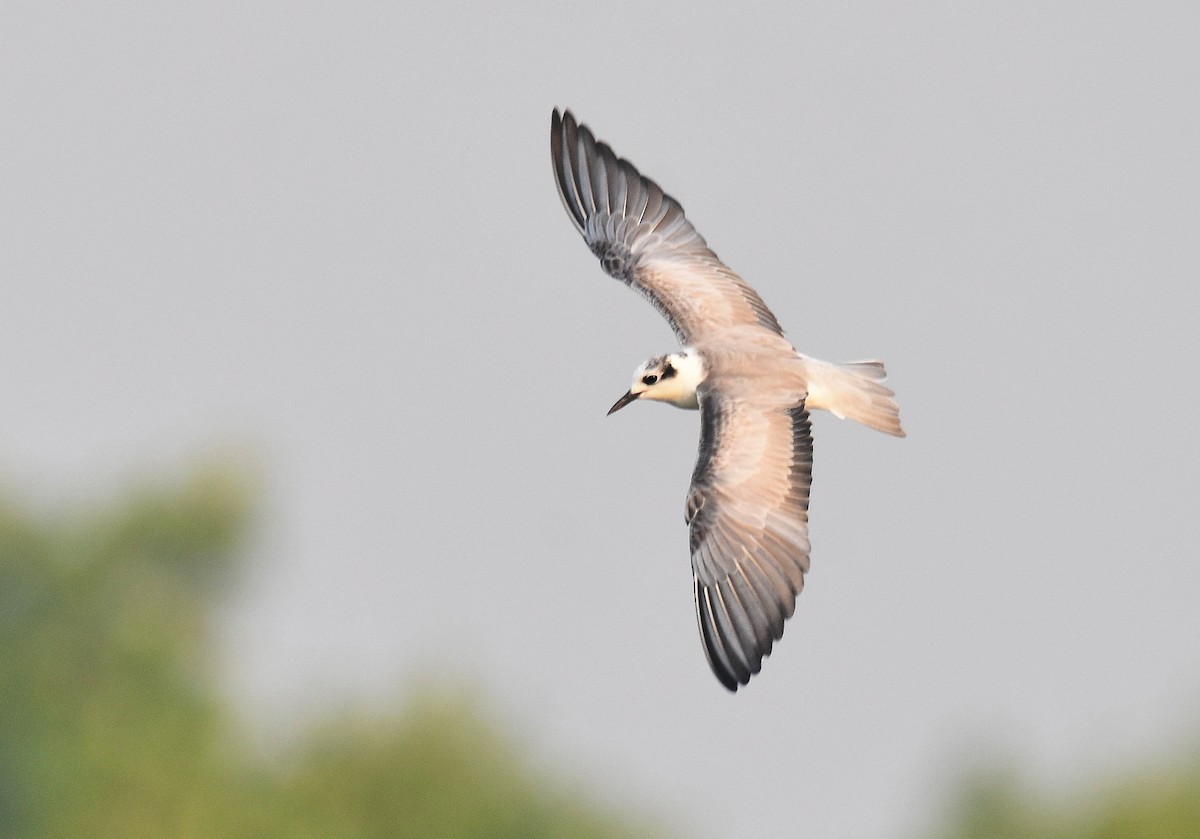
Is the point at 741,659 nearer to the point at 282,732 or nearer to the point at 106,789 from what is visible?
the point at 106,789

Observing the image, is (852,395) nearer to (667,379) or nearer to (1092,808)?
(667,379)

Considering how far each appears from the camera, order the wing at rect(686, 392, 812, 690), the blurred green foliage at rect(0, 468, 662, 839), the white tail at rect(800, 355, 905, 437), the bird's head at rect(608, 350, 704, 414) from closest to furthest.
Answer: the wing at rect(686, 392, 812, 690)
the bird's head at rect(608, 350, 704, 414)
the white tail at rect(800, 355, 905, 437)
the blurred green foliage at rect(0, 468, 662, 839)

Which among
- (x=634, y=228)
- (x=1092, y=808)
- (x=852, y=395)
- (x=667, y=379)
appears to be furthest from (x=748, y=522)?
(x=1092, y=808)

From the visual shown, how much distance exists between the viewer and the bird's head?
13.1m

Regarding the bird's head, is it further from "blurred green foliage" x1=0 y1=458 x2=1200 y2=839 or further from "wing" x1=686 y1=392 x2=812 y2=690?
"blurred green foliage" x1=0 y1=458 x2=1200 y2=839

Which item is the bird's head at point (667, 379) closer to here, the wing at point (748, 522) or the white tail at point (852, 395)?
the wing at point (748, 522)

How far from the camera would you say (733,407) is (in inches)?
502

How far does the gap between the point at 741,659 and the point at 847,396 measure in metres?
2.18

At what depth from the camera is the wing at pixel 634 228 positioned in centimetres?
1470

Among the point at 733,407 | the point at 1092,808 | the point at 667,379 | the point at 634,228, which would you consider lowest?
the point at 1092,808

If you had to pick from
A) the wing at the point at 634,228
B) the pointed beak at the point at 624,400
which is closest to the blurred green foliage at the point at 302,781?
the wing at the point at 634,228

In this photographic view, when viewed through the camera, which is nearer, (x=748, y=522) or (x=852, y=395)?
(x=748, y=522)

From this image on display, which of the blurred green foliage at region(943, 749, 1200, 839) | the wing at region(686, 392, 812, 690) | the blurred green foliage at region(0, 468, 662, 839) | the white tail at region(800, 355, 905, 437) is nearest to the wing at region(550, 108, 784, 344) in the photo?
the white tail at region(800, 355, 905, 437)

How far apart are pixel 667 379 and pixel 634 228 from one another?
2.37 metres
